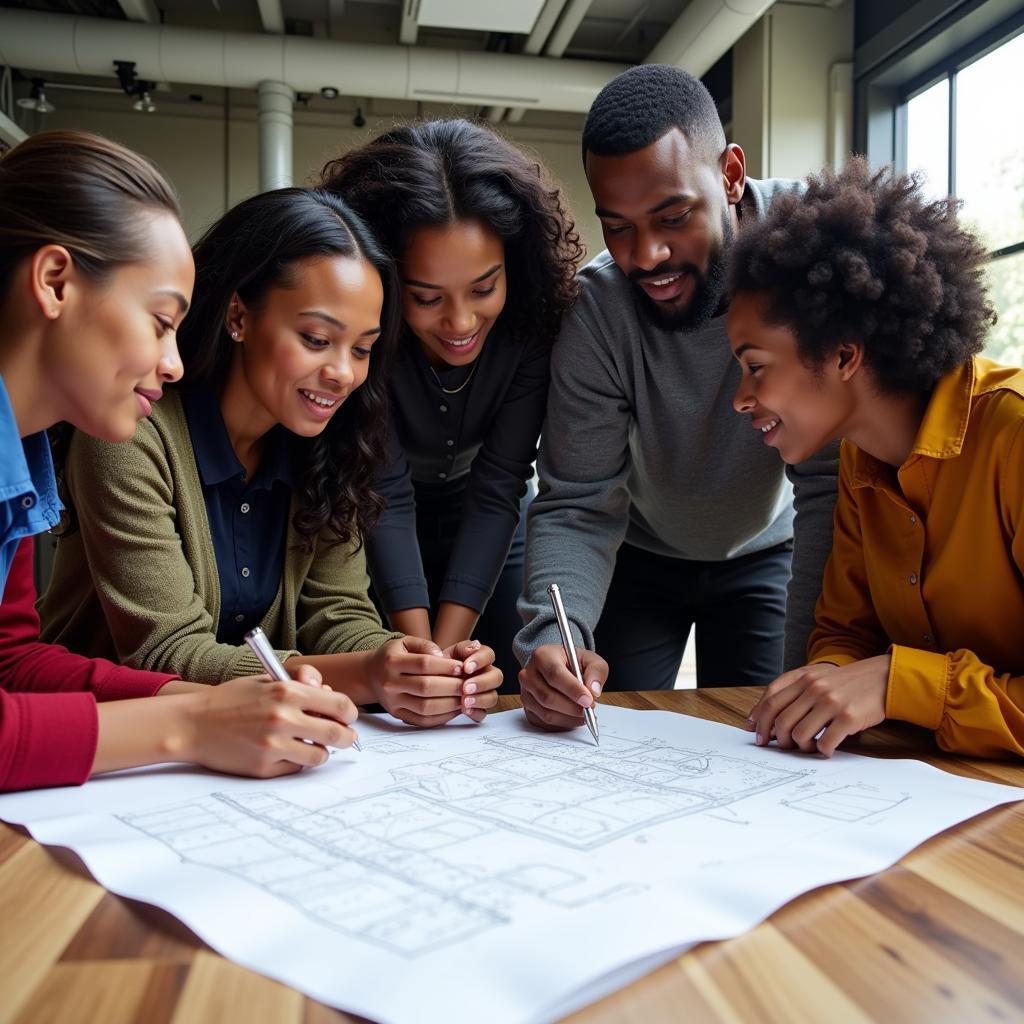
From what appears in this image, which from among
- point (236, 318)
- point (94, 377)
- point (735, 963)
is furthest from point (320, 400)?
point (735, 963)

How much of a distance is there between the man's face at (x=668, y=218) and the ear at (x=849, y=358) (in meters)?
0.29

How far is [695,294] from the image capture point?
1.40 meters

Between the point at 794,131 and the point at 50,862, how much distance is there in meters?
4.70

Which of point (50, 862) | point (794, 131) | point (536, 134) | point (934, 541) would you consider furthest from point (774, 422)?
point (536, 134)

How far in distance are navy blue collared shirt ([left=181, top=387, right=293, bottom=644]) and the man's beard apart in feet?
1.92

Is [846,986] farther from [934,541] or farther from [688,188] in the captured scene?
[688,188]

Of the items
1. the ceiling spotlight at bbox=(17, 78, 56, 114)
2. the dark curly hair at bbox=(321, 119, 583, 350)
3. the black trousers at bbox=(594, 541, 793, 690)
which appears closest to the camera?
the dark curly hair at bbox=(321, 119, 583, 350)

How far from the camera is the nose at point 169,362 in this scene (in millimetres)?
976

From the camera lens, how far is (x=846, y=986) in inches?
19.9

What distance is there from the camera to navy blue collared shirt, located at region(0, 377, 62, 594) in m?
0.84

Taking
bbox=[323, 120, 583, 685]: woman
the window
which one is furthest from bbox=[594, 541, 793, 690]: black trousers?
the window

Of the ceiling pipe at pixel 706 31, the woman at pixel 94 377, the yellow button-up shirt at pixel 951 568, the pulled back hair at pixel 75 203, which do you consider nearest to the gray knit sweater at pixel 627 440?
the yellow button-up shirt at pixel 951 568

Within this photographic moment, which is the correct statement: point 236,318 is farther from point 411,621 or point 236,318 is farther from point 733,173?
point 733,173

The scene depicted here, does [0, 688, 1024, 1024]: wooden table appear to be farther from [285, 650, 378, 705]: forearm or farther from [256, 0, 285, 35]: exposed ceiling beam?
[256, 0, 285, 35]: exposed ceiling beam
